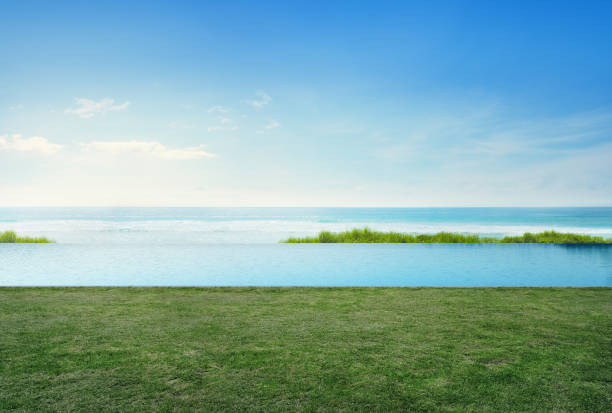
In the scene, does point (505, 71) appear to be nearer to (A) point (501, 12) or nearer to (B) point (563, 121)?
(A) point (501, 12)

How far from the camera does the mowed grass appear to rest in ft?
6.39

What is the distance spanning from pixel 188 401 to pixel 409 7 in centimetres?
1271

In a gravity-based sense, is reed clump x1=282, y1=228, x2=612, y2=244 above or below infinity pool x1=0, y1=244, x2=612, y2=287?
above

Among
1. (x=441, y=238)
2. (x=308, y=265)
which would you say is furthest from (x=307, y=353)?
(x=441, y=238)

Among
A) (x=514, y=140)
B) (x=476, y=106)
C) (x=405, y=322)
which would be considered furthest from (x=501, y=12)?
(x=405, y=322)

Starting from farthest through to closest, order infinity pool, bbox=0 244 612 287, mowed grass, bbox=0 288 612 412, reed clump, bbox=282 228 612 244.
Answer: reed clump, bbox=282 228 612 244 < infinity pool, bbox=0 244 612 287 < mowed grass, bbox=0 288 612 412

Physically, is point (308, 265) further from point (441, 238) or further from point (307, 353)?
point (441, 238)

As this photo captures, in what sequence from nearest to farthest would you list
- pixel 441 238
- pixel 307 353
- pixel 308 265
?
1. pixel 307 353
2. pixel 308 265
3. pixel 441 238

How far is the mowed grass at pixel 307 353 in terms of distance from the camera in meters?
1.95

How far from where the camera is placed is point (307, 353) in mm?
2584

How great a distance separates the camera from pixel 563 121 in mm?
16797

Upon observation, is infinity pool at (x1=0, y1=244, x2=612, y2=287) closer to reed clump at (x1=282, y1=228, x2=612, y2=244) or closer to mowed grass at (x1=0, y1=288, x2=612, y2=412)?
reed clump at (x1=282, y1=228, x2=612, y2=244)

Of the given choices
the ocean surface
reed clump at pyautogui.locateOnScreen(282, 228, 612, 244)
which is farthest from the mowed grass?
reed clump at pyautogui.locateOnScreen(282, 228, 612, 244)

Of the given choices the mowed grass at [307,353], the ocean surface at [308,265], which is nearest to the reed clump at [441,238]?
the ocean surface at [308,265]
